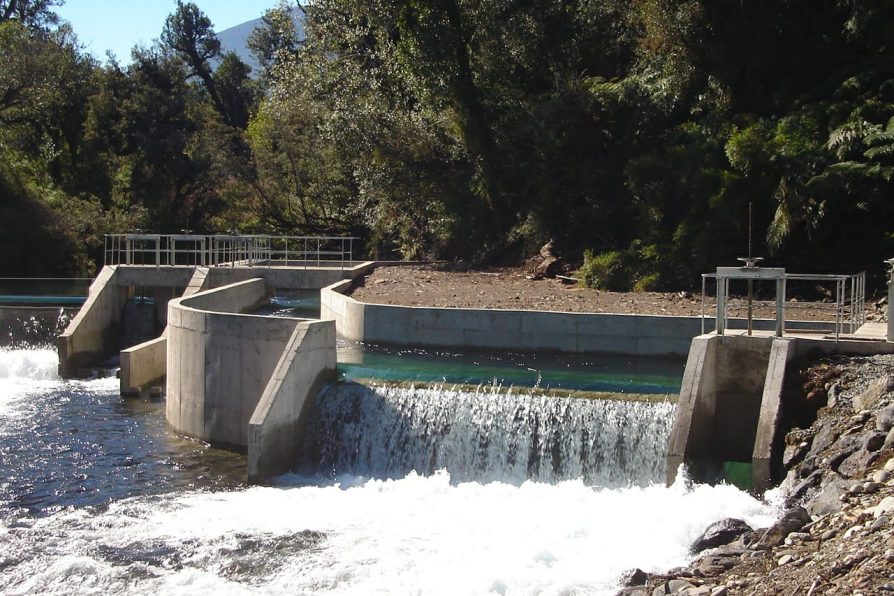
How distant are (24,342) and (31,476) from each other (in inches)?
479

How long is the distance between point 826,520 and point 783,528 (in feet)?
1.63

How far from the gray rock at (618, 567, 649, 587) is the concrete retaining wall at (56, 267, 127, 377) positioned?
17.5 m

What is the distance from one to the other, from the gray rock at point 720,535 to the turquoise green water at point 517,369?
519 centimetres

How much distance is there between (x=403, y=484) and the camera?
16.3 m

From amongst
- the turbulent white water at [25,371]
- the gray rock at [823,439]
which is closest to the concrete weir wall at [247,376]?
the turbulent white water at [25,371]

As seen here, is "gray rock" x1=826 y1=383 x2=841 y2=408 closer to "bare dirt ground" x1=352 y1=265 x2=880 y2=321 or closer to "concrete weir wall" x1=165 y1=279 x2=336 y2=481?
"bare dirt ground" x1=352 y1=265 x2=880 y2=321

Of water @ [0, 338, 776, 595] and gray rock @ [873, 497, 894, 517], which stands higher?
gray rock @ [873, 497, 894, 517]

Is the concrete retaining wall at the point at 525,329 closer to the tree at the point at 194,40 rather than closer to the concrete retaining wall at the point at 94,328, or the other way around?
the concrete retaining wall at the point at 94,328

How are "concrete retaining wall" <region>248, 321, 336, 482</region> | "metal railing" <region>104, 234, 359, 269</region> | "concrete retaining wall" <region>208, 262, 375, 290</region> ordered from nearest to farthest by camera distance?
"concrete retaining wall" <region>248, 321, 336, 482</region> < "concrete retaining wall" <region>208, 262, 375, 290</region> < "metal railing" <region>104, 234, 359, 269</region>

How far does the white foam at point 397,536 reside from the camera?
1220 cm

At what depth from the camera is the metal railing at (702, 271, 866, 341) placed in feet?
57.2

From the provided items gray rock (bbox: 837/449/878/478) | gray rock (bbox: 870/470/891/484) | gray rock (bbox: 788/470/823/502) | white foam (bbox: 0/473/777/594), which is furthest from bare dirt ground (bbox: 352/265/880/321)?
gray rock (bbox: 870/470/891/484)

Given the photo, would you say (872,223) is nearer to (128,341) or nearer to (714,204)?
(714,204)

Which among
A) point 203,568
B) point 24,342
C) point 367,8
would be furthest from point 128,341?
point 203,568
